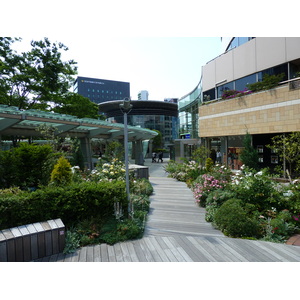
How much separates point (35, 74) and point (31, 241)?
47.0 ft

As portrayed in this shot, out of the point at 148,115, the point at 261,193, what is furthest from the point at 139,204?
the point at 148,115

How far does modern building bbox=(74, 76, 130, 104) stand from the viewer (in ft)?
425

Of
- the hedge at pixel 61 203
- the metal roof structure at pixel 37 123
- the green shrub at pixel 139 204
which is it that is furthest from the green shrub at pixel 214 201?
the metal roof structure at pixel 37 123

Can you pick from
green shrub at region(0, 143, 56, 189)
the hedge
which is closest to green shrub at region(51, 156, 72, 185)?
green shrub at region(0, 143, 56, 189)

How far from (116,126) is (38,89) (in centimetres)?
658

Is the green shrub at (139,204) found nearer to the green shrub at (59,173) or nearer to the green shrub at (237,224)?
the green shrub at (59,173)

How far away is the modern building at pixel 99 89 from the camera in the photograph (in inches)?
5103

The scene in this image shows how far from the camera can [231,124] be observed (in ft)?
52.7

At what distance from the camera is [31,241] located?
158 inches

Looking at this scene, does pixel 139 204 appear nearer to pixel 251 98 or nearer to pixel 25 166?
pixel 25 166

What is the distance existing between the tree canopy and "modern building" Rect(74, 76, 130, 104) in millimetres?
117080

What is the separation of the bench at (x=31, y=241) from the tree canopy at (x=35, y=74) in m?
13.9

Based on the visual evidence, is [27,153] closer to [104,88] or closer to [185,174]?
[185,174]
